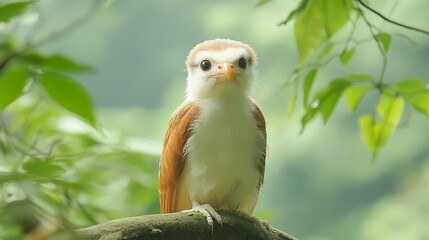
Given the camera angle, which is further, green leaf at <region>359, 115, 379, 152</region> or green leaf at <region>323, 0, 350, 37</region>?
green leaf at <region>359, 115, 379, 152</region>

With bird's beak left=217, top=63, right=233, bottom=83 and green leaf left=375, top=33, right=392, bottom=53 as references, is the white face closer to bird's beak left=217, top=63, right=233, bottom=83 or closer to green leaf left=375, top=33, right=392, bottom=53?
bird's beak left=217, top=63, right=233, bottom=83

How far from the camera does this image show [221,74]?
3.48 feet

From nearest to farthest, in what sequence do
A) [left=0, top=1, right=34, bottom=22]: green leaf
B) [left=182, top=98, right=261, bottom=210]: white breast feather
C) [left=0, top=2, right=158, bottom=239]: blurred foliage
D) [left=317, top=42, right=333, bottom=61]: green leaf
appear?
[left=0, top=2, right=158, bottom=239]: blurred foliage
[left=0, top=1, right=34, bottom=22]: green leaf
[left=317, top=42, right=333, bottom=61]: green leaf
[left=182, top=98, right=261, bottom=210]: white breast feather

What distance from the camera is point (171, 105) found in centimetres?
262

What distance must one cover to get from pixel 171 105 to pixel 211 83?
155cm

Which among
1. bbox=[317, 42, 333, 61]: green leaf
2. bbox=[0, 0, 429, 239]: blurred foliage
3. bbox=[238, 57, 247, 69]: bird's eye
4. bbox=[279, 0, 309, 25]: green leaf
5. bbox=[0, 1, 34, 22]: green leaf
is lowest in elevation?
bbox=[0, 0, 429, 239]: blurred foliage

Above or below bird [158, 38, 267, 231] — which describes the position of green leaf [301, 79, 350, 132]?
above

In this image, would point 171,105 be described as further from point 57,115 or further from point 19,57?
point 19,57

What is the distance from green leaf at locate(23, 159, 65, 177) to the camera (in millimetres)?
350

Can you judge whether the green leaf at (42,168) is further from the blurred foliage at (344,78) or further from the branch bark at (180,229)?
the blurred foliage at (344,78)

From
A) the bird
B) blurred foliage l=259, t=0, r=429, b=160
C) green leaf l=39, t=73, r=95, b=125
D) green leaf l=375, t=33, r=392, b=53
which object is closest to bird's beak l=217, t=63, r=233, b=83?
the bird

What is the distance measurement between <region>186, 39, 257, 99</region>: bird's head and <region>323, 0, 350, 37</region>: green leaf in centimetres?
→ 27

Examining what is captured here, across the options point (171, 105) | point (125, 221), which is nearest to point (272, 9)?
point (171, 105)

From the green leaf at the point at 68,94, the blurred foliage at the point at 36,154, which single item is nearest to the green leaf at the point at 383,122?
the blurred foliage at the point at 36,154
